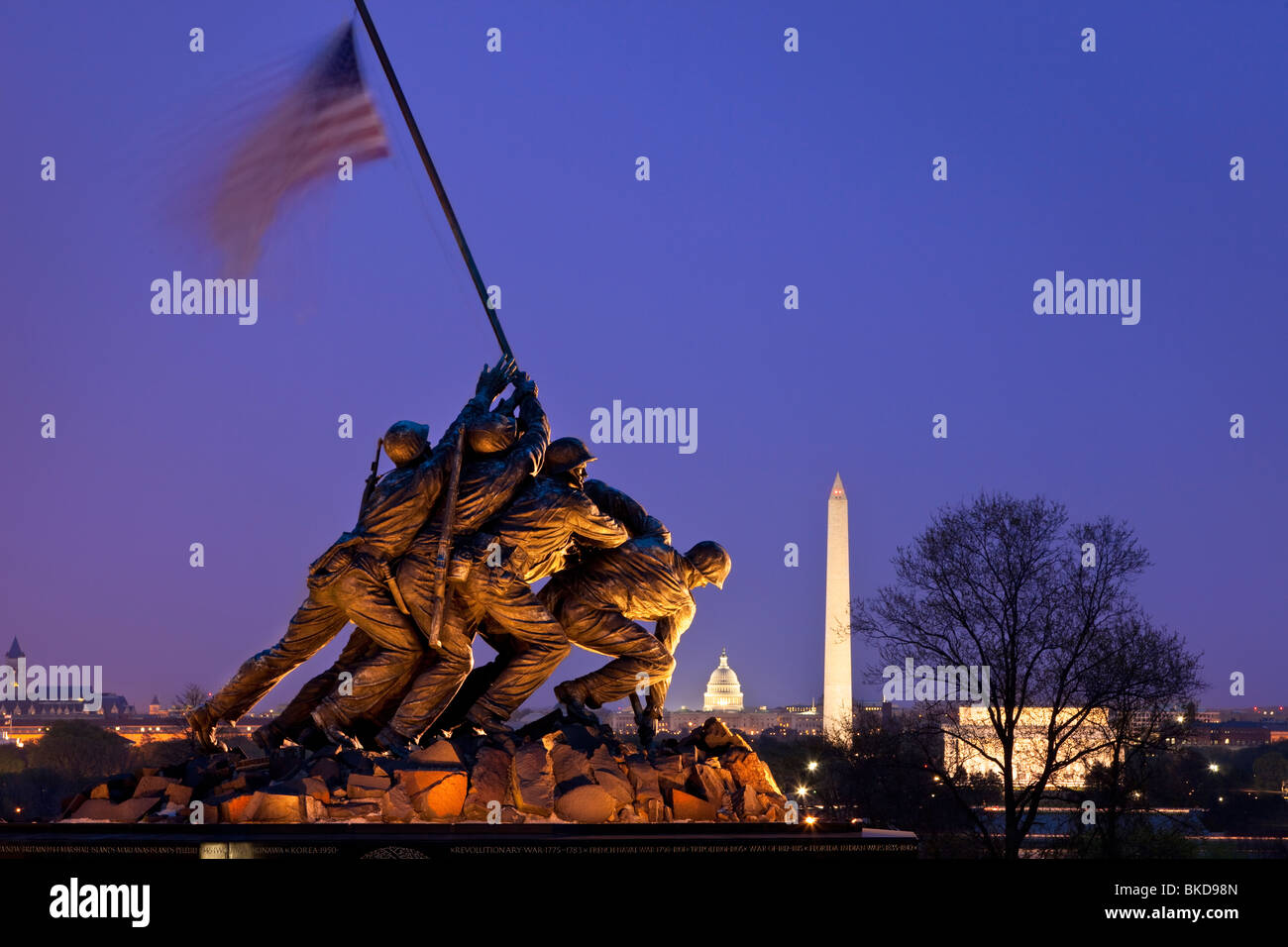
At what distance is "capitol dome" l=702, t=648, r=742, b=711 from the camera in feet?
292

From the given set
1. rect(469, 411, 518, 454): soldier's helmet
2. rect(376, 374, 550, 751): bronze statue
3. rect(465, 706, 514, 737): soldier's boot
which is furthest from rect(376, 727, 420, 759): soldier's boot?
rect(469, 411, 518, 454): soldier's helmet

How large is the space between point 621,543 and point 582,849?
3.58m

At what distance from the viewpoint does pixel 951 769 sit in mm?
26594

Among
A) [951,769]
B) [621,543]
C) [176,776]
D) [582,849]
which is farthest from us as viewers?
[951,769]

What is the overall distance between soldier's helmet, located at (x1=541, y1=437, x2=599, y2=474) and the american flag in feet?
11.5

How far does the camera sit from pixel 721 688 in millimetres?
89562

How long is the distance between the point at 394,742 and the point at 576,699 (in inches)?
75.6

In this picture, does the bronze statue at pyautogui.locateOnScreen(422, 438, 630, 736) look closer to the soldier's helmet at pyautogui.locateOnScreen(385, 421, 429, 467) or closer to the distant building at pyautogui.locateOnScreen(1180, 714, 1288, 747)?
the soldier's helmet at pyautogui.locateOnScreen(385, 421, 429, 467)

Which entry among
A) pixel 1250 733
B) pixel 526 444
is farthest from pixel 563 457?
pixel 1250 733

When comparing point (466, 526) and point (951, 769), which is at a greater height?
point (466, 526)

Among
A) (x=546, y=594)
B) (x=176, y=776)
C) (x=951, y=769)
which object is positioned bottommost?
(x=951, y=769)
